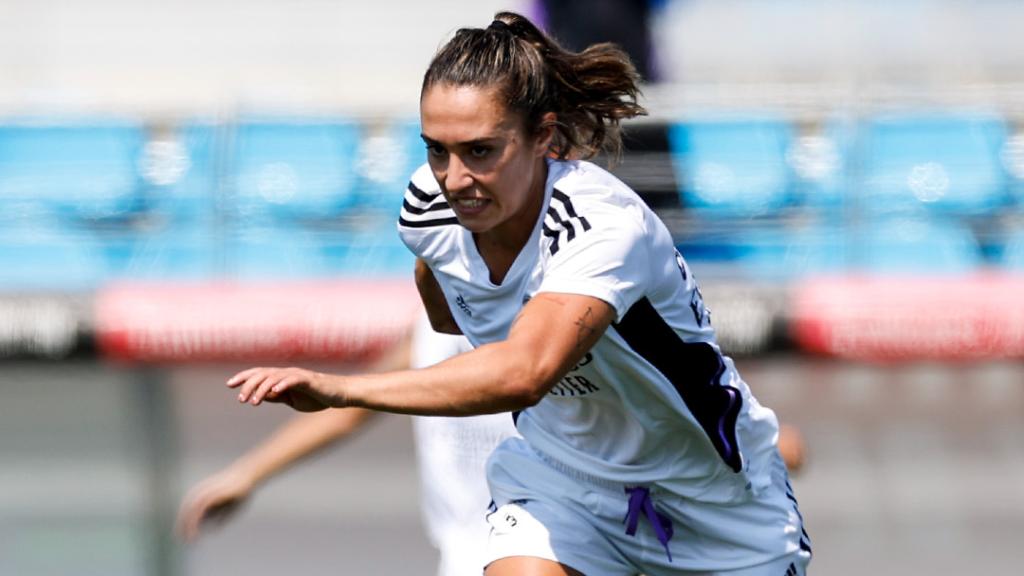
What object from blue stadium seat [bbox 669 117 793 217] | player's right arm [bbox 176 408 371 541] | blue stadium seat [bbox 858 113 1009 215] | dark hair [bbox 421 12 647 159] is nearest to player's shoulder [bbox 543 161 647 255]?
dark hair [bbox 421 12 647 159]

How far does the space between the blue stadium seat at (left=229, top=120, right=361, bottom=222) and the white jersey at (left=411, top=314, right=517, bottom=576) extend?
376 centimetres

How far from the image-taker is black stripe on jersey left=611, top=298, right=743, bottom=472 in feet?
9.72

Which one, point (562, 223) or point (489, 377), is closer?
point (489, 377)

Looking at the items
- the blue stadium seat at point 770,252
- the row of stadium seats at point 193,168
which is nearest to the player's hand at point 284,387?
the blue stadium seat at point 770,252

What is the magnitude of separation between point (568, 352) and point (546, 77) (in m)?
0.55

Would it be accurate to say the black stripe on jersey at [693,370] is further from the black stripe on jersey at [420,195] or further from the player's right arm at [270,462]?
the player's right arm at [270,462]

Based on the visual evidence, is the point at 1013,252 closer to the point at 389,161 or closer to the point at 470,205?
the point at 389,161

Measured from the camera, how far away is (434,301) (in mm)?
3404

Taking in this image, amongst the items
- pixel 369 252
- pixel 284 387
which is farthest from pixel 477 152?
pixel 369 252

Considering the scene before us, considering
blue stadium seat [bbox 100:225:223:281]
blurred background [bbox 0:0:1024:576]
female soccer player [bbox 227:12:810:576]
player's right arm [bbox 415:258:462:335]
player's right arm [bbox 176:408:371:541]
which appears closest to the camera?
female soccer player [bbox 227:12:810:576]

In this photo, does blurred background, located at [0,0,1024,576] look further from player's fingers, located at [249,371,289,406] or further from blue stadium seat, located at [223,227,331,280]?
player's fingers, located at [249,371,289,406]

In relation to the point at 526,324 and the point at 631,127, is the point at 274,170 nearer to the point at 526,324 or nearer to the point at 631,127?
the point at 631,127

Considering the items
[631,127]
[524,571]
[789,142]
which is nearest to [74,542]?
[631,127]

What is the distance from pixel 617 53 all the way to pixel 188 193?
202 inches
